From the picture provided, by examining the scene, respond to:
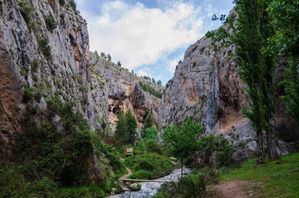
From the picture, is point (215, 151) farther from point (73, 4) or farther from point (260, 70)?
point (73, 4)

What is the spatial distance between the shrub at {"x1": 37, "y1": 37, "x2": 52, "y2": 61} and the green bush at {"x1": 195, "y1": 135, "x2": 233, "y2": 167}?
18198mm

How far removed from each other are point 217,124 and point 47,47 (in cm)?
3028

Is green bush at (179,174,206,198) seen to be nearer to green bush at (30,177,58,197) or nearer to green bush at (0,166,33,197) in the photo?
green bush at (0,166,33,197)

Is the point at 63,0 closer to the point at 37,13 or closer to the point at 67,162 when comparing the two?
the point at 37,13

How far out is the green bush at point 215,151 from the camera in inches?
1432

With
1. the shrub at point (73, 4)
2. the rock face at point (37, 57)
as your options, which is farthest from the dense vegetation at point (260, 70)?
the shrub at point (73, 4)

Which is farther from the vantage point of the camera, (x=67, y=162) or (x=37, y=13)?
(x=37, y=13)

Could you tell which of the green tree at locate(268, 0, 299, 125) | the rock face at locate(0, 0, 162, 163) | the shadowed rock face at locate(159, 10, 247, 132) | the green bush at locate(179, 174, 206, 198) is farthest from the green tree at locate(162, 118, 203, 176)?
the green tree at locate(268, 0, 299, 125)

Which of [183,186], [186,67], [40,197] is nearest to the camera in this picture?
[183,186]

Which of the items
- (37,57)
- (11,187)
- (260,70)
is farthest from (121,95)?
(11,187)

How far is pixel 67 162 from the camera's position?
23.2m

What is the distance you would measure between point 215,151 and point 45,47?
2220cm

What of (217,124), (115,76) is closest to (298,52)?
(217,124)

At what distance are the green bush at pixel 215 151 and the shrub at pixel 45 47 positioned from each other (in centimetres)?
1820
